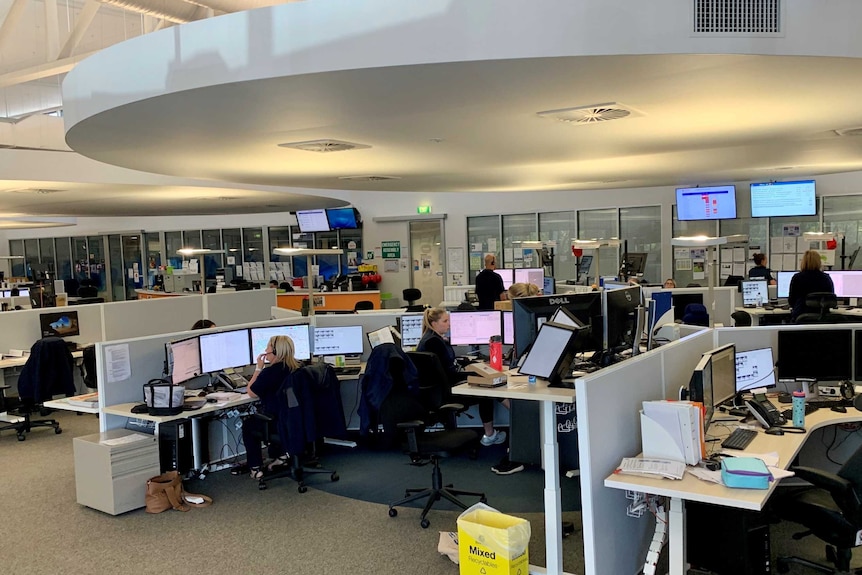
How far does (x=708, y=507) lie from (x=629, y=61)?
6.57 feet

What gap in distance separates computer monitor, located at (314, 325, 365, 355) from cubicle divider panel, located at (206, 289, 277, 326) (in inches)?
111

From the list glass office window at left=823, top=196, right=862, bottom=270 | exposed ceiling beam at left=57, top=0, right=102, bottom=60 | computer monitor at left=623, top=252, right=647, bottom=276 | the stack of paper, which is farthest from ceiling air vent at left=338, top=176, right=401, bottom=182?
glass office window at left=823, top=196, right=862, bottom=270

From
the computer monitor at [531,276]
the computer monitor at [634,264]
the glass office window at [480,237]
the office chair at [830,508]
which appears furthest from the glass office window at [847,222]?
the office chair at [830,508]

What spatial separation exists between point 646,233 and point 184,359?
777 cm

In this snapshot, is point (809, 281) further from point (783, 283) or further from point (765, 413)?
point (765, 413)

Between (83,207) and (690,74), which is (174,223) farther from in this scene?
(690,74)

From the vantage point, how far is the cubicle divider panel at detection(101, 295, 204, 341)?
737 cm

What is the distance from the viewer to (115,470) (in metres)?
4.25

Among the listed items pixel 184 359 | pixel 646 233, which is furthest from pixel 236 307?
pixel 646 233

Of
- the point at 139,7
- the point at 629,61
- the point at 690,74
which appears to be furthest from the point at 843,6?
the point at 139,7

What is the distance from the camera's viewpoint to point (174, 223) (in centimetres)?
1554

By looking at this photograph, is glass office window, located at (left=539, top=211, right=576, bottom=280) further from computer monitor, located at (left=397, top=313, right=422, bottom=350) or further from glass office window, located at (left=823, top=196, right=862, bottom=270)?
Answer: computer monitor, located at (left=397, top=313, right=422, bottom=350)

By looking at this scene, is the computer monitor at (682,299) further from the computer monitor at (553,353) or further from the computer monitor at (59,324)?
the computer monitor at (59,324)

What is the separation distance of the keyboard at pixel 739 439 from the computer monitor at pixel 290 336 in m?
3.15
